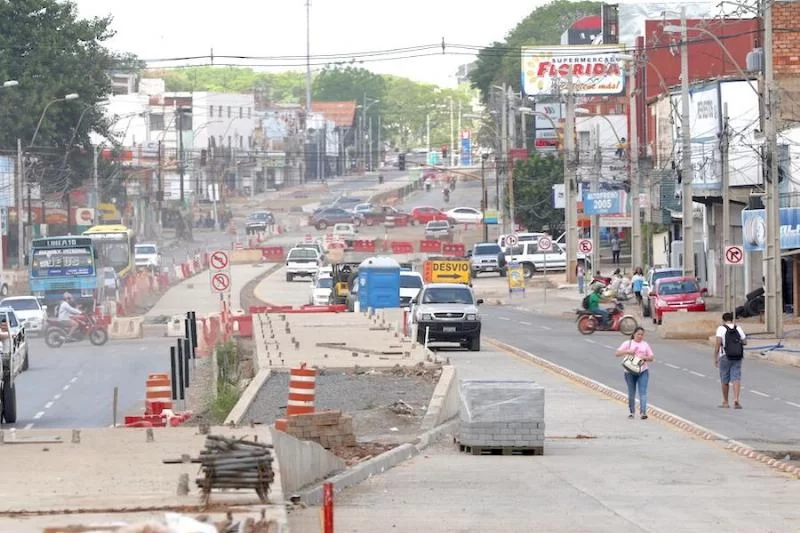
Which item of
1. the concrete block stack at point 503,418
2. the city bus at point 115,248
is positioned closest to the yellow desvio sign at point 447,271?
the city bus at point 115,248

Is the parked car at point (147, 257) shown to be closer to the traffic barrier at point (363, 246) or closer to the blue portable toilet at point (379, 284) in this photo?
the traffic barrier at point (363, 246)

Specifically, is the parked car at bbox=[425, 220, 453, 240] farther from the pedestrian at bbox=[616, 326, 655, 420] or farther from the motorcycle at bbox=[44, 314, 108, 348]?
the pedestrian at bbox=[616, 326, 655, 420]

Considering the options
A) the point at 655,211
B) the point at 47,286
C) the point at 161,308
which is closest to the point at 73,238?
the point at 47,286

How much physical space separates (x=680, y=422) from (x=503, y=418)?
5507 millimetres

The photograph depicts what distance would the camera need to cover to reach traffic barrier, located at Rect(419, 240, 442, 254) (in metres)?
110

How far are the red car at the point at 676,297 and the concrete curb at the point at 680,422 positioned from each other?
47.2 ft

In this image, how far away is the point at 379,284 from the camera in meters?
57.8

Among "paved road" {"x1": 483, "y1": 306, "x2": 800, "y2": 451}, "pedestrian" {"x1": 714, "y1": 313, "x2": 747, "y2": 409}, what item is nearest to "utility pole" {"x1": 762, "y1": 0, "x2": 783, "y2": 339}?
"paved road" {"x1": 483, "y1": 306, "x2": 800, "y2": 451}

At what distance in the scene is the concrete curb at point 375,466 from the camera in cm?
1805

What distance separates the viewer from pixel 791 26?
220ft

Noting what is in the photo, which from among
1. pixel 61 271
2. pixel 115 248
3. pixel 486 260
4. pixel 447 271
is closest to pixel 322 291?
pixel 447 271

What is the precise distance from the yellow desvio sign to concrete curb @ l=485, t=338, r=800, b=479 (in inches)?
1142

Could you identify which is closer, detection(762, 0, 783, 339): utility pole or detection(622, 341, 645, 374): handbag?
detection(622, 341, 645, 374): handbag

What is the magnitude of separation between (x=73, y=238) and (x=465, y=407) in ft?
145
